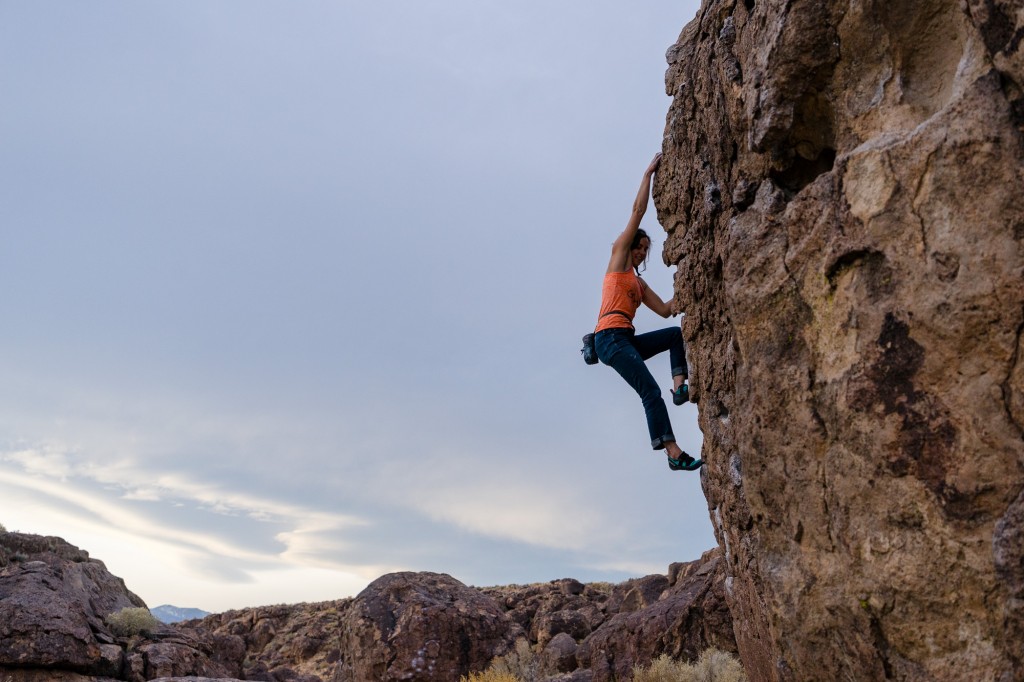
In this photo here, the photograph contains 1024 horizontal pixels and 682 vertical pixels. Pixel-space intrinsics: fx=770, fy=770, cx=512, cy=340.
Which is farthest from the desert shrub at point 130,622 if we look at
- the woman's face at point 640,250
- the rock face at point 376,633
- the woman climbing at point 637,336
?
the woman's face at point 640,250

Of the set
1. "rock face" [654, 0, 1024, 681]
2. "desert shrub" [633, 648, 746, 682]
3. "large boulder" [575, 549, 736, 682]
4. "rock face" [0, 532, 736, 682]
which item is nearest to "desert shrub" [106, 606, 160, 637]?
"rock face" [0, 532, 736, 682]

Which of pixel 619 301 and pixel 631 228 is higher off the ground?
pixel 631 228

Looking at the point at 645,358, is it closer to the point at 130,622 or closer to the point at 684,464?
the point at 684,464

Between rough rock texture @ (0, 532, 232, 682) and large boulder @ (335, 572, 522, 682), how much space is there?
12.6ft

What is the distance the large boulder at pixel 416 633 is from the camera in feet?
40.1

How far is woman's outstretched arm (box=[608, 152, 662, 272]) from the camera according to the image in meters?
6.24

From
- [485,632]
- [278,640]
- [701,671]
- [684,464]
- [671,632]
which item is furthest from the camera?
[278,640]

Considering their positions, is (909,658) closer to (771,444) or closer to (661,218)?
(771,444)

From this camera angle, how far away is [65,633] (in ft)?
42.9

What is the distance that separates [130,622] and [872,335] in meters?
15.5

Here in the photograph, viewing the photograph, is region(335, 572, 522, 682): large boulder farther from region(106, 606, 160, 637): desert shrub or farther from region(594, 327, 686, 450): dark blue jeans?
region(594, 327, 686, 450): dark blue jeans

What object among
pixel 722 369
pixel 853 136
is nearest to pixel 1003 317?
pixel 853 136

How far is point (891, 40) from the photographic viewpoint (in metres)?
3.94

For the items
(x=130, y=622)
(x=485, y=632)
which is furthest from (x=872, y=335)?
(x=130, y=622)
